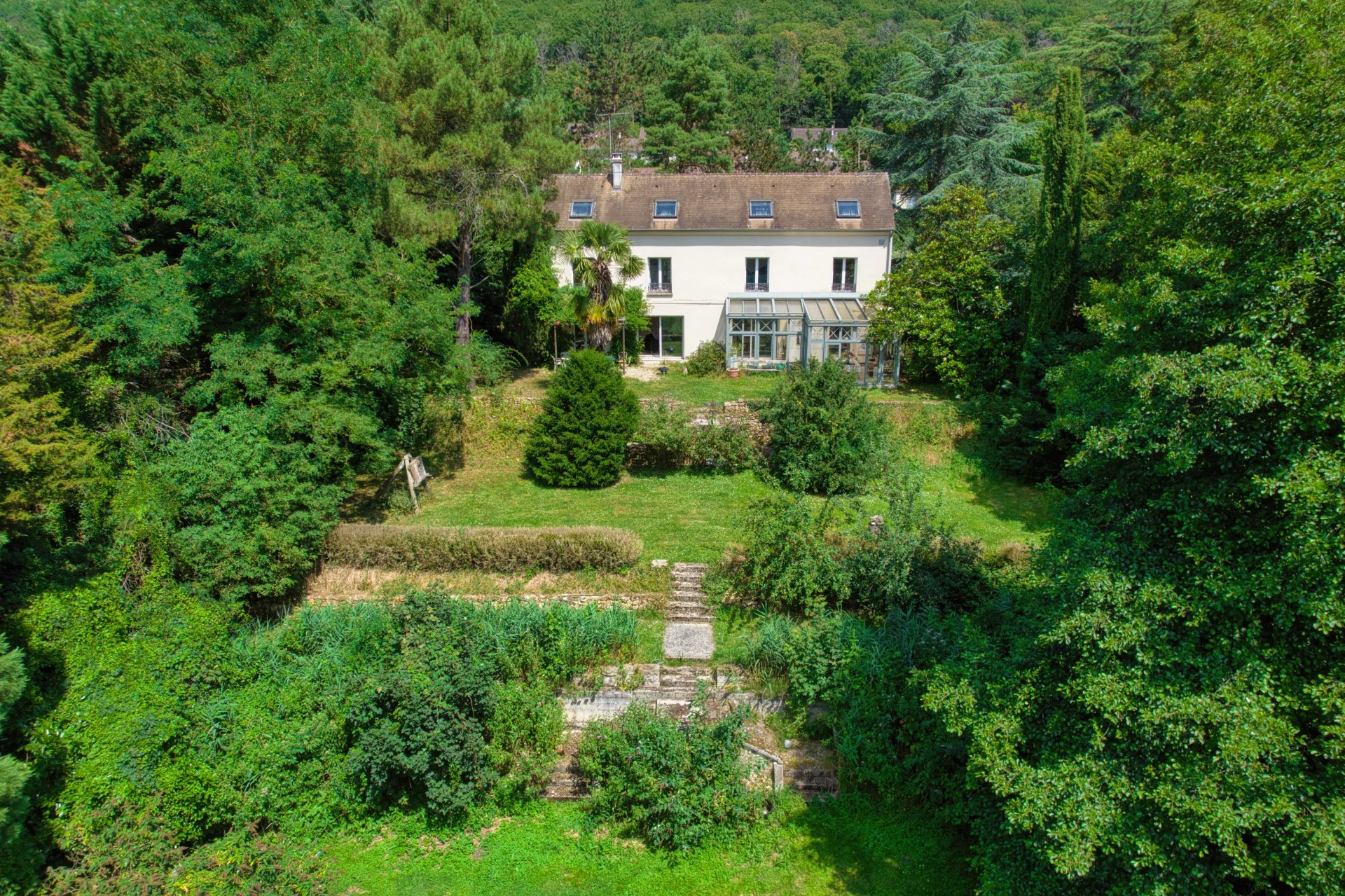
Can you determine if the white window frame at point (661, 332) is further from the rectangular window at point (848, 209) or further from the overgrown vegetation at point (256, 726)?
the overgrown vegetation at point (256, 726)

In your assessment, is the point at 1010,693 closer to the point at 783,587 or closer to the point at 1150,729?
the point at 1150,729

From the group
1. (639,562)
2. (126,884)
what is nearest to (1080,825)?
(639,562)

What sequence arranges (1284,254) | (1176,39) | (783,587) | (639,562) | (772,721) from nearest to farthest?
1. (1284,254)
2. (772,721)
3. (783,587)
4. (639,562)
5. (1176,39)

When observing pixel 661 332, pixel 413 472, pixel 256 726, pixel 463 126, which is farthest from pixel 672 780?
pixel 661 332

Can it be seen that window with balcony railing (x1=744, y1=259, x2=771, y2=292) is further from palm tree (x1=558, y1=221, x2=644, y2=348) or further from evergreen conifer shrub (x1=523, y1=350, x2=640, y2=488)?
evergreen conifer shrub (x1=523, y1=350, x2=640, y2=488)

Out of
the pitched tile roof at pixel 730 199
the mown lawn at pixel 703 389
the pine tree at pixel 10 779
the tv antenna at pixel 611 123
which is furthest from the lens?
the tv antenna at pixel 611 123

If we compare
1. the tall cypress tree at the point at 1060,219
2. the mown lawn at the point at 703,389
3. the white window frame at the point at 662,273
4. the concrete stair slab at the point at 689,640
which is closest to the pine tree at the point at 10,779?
the concrete stair slab at the point at 689,640
